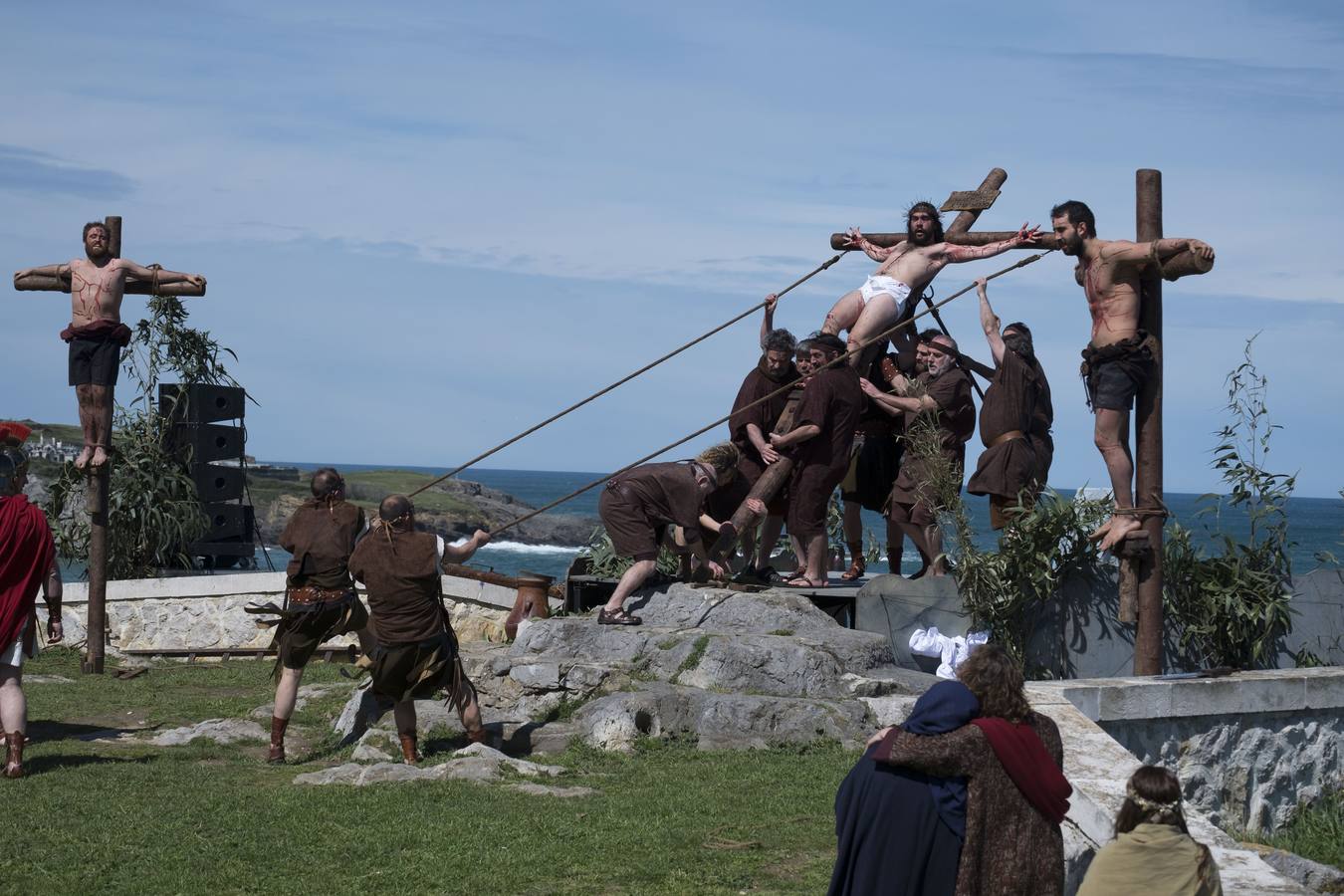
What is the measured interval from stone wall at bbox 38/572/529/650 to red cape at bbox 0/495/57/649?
6.07m

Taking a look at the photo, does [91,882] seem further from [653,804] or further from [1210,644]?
[1210,644]

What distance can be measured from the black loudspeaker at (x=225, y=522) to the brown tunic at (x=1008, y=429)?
893cm

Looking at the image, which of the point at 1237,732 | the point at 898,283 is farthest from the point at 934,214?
the point at 1237,732

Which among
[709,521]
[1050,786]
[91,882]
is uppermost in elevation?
[709,521]

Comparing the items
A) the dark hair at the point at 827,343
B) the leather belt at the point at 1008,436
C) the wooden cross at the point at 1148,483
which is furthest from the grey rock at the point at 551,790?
the dark hair at the point at 827,343

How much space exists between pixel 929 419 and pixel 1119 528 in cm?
247

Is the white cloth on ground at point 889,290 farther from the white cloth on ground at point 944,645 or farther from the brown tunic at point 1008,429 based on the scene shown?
the white cloth on ground at point 944,645

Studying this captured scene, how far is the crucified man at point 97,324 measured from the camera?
39.4 ft

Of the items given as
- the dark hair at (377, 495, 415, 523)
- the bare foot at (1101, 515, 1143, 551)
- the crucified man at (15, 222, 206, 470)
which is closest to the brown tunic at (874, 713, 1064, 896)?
the bare foot at (1101, 515, 1143, 551)

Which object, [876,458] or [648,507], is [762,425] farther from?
[648,507]

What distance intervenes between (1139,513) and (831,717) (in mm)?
2089

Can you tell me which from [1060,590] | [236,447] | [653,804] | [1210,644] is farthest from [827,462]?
[236,447]

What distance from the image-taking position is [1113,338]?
834 centimetres

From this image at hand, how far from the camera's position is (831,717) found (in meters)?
9.04
